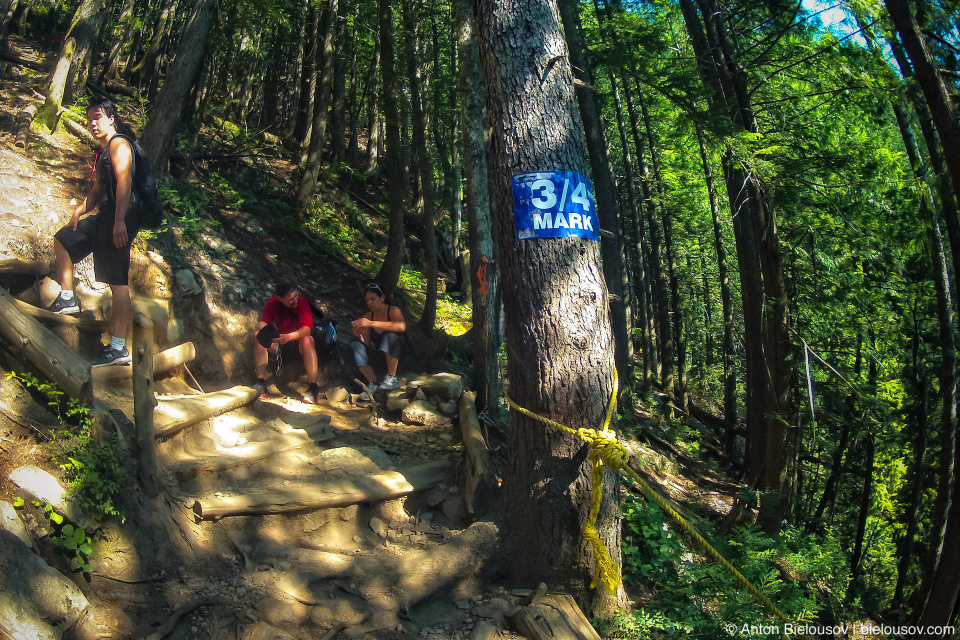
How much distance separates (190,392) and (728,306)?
1327 cm

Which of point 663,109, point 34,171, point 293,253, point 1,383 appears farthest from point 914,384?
point 34,171

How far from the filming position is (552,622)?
3316 millimetres

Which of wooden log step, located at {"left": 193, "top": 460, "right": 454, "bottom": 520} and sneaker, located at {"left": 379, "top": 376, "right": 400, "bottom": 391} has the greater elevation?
sneaker, located at {"left": 379, "top": 376, "right": 400, "bottom": 391}

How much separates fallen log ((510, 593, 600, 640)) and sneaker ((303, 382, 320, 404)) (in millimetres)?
3774

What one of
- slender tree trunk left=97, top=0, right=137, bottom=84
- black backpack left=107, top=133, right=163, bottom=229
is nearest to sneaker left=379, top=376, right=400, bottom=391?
black backpack left=107, top=133, right=163, bottom=229

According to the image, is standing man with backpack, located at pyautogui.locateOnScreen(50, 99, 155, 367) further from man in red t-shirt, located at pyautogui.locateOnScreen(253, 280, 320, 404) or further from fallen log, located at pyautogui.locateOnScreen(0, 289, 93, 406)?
man in red t-shirt, located at pyautogui.locateOnScreen(253, 280, 320, 404)

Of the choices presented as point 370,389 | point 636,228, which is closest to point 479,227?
point 370,389

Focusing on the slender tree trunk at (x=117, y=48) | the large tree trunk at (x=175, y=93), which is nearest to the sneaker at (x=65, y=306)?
the large tree trunk at (x=175, y=93)

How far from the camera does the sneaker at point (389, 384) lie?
22.6ft

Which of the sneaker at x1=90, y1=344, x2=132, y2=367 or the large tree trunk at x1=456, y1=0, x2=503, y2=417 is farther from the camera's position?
the large tree trunk at x1=456, y1=0, x2=503, y2=417

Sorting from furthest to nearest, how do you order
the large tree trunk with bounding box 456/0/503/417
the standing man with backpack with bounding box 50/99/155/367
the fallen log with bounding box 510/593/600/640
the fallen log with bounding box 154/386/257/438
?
the large tree trunk with bounding box 456/0/503/417
the standing man with backpack with bounding box 50/99/155/367
the fallen log with bounding box 154/386/257/438
the fallen log with bounding box 510/593/600/640

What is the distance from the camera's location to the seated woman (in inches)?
273

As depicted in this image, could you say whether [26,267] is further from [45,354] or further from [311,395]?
[311,395]

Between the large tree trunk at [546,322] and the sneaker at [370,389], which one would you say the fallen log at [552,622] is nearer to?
the large tree trunk at [546,322]
